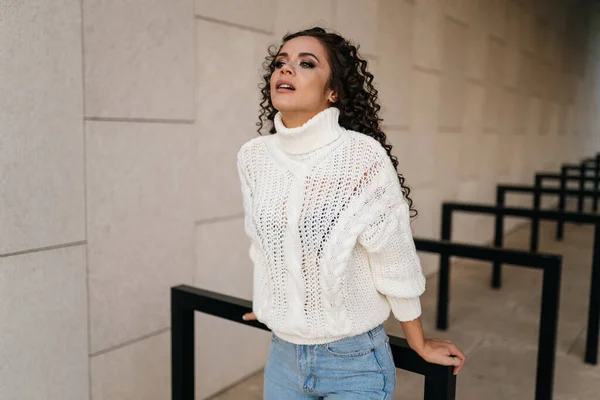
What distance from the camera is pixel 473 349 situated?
358 centimetres

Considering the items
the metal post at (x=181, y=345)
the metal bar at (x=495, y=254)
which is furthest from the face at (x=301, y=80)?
the metal bar at (x=495, y=254)

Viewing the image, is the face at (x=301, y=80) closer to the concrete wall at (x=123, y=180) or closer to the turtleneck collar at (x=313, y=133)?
the turtleneck collar at (x=313, y=133)

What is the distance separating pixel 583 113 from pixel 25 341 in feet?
38.7

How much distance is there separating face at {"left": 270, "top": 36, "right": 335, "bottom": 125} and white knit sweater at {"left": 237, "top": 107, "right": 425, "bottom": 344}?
52mm

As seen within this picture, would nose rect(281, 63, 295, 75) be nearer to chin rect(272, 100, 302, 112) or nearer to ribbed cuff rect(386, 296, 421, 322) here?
chin rect(272, 100, 302, 112)

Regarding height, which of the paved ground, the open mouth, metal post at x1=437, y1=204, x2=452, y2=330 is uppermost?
the open mouth

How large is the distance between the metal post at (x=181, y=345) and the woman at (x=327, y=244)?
53cm

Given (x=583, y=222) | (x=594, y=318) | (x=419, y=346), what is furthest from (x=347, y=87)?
(x=583, y=222)

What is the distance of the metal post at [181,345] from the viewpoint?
1.94 meters

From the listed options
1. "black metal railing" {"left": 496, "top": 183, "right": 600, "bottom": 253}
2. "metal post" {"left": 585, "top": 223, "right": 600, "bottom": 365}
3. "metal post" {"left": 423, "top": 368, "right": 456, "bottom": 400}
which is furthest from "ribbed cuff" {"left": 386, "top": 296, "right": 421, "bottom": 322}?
"black metal railing" {"left": 496, "top": 183, "right": 600, "bottom": 253}

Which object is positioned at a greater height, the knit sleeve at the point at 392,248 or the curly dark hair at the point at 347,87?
the curly dark hair at the point at 347,87

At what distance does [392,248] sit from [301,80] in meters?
0.45

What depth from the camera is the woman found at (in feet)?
4.39

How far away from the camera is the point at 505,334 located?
12.6 ft
